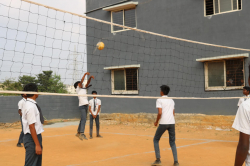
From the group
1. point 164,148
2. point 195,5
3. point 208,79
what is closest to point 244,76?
point 208,79

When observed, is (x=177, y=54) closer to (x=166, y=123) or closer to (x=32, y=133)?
(x=166, y=123)

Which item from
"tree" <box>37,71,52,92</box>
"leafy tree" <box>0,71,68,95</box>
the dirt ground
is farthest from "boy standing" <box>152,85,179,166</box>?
"tree" <box>37,71,52,92</box>

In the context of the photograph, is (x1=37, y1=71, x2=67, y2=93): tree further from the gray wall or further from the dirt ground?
the gray wall

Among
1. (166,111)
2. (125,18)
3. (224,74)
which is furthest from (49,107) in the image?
(166,111)

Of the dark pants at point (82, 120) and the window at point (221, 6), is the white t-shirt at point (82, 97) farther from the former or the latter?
the window at point (221, 6)

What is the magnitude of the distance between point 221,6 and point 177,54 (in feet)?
8.08

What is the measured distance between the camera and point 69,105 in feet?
49.4

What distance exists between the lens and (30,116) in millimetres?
3367

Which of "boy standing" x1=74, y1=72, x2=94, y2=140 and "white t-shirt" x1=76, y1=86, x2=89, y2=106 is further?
"white t-shirt" x1=76, y1=86, x2=89, y2=106

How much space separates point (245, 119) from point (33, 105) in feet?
8.16

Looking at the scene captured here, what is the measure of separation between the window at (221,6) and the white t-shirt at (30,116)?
8.84 m

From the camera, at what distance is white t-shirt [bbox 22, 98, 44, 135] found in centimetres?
337

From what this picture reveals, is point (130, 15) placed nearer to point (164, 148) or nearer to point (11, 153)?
point (164, 148)

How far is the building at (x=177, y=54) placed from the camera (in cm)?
993
